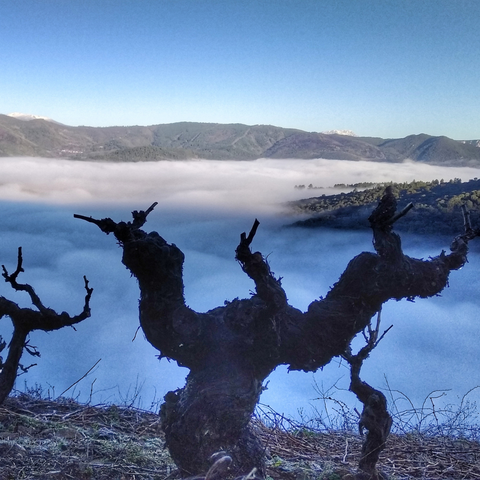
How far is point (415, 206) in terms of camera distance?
1077 cm

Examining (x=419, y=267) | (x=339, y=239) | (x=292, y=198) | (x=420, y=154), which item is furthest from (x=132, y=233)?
(x=420, y=154)

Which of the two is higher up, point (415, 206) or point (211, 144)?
point (211, 144)

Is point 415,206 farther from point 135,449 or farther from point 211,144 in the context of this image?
point 211,144

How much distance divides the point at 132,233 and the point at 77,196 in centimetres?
2104

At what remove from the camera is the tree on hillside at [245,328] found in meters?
4.20

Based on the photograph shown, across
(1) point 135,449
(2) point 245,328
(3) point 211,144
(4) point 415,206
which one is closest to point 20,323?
(1) point 135,449

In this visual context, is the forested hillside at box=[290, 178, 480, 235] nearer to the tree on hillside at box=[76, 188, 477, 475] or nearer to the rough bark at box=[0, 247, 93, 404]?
the tree on hillside at box=[76, 188, 477, 475]

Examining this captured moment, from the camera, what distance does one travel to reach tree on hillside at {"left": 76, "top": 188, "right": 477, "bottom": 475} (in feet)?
13.8

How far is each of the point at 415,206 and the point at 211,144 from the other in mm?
129647

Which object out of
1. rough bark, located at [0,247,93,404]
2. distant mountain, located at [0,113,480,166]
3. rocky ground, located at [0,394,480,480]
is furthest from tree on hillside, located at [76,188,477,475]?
distant mountain, located at [0,113,480,166]

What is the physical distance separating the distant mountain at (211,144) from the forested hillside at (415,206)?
9.44 m

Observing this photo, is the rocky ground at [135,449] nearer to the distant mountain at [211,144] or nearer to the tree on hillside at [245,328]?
the tree on hillside at [245,328]

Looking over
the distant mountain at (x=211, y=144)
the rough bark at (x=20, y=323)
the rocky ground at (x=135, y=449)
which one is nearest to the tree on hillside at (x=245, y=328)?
the rocky ground at (x=135, y=449)

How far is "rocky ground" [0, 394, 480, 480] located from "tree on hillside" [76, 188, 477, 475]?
0.77 meters
